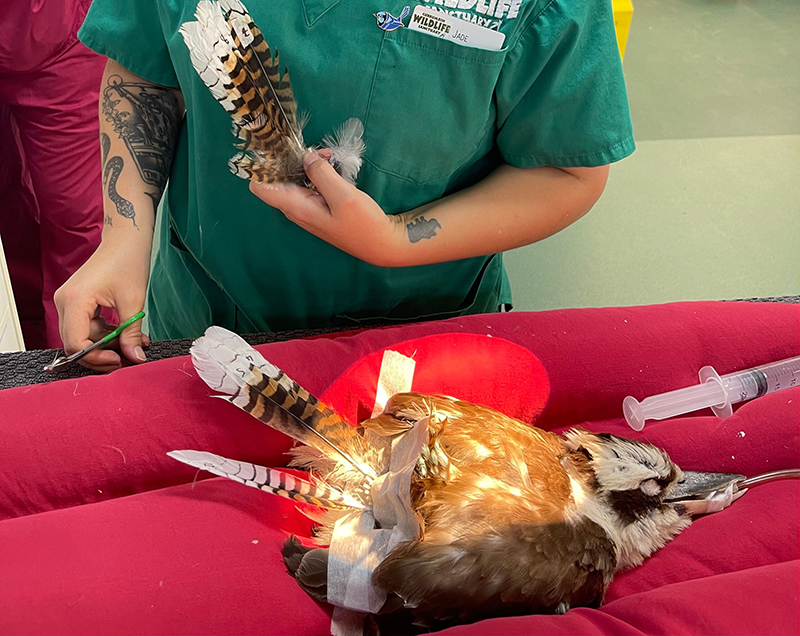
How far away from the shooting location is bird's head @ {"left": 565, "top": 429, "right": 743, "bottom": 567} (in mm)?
703

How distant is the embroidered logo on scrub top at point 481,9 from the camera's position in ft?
2.26

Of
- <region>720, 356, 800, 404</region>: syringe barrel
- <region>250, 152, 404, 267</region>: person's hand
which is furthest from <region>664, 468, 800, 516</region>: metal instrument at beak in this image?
<region>250, 152, 404, 267</region>: person's hand

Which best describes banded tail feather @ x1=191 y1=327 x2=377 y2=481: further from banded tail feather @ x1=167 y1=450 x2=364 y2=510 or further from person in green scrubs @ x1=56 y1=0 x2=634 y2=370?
person in green scrubs @ x1=56 y1=0 x2=634 y2=370

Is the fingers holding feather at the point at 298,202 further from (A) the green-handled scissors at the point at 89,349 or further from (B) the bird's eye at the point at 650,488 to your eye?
(B) the bird's eye at the point at 650,488

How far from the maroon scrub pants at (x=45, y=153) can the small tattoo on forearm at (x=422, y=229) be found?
99 cm

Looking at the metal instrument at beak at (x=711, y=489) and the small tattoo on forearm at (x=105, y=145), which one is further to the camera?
the small tattoo on forearm at (x=105, y=145)

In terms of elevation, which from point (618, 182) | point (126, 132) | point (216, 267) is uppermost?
point (126, 132)

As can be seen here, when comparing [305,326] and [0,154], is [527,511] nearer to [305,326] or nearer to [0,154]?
[305,326]

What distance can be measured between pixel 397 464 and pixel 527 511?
0.44ft

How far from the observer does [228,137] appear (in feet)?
2.60

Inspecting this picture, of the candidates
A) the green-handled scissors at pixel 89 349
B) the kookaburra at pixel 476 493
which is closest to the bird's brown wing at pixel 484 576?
the kookaburra at pixel 476 493

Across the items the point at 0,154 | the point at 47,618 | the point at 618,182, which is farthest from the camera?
the point at 618,182

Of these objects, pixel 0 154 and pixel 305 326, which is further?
pixel 0 154

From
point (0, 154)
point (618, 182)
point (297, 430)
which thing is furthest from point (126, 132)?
point (618, 182)
